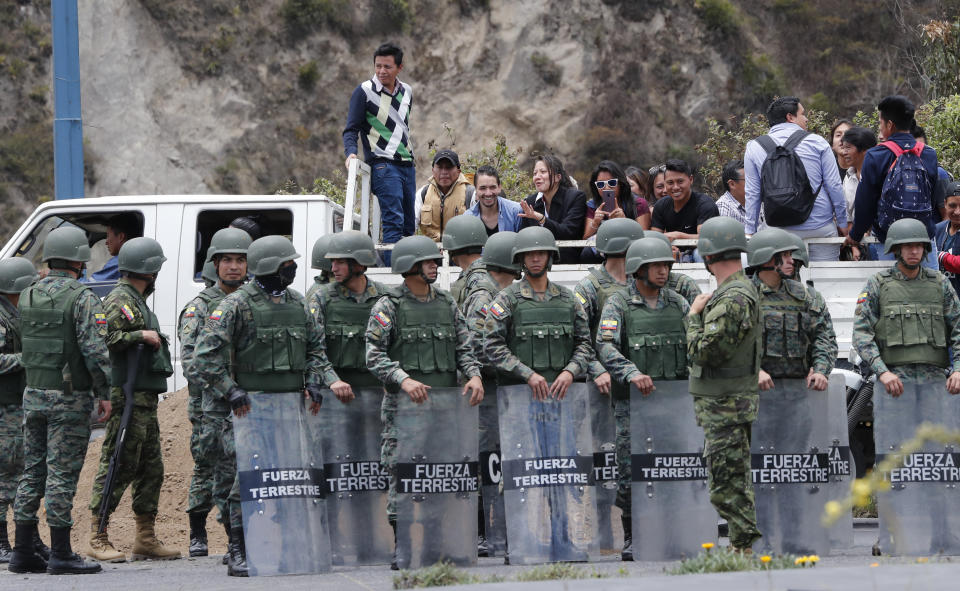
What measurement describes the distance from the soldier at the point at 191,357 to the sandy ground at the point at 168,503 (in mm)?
937

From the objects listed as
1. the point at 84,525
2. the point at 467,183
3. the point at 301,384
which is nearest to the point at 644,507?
the point at 301,384

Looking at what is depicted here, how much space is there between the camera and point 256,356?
772cm

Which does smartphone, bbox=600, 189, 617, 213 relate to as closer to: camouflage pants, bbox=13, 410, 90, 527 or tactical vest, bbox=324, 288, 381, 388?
tactical vest, bbox=324, 288, 381, 388

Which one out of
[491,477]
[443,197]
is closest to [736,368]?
[491,477]

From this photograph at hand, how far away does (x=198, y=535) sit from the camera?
9039 millimetres

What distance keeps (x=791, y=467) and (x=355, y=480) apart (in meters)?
2.65

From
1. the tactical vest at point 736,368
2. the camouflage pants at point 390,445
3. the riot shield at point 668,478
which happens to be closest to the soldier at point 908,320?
the tactical vest at point 736,368

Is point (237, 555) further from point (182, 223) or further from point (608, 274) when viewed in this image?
point (182, 223)

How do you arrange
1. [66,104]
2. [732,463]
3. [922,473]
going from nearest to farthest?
1. [732,463]
2. [922,473]
3. [66,104]

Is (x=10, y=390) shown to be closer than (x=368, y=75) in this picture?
Yes

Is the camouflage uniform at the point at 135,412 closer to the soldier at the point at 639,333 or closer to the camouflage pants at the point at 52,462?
the camouflage pants at the point at 52,462

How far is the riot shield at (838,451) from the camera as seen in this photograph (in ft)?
25.7

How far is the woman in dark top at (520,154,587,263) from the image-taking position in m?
10.3

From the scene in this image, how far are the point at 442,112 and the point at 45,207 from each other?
22.2 m
